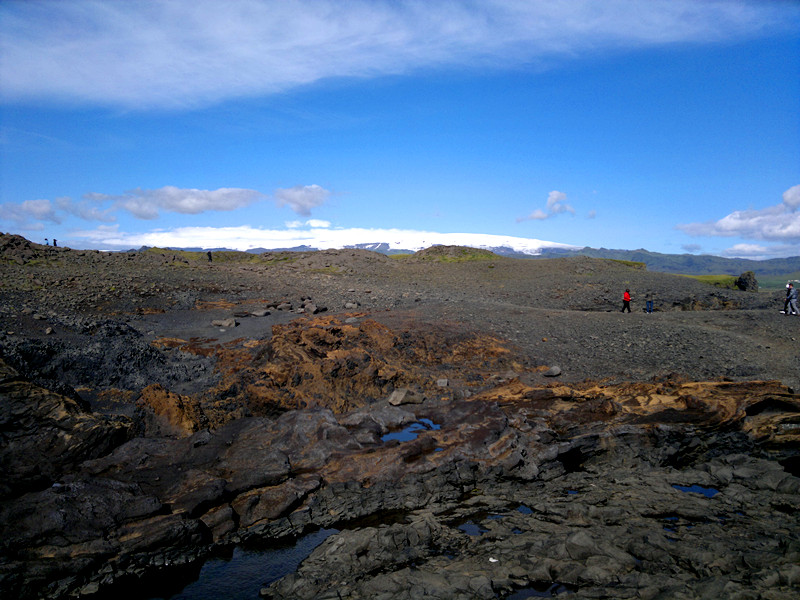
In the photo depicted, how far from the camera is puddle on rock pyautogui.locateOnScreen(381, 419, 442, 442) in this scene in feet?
41.8


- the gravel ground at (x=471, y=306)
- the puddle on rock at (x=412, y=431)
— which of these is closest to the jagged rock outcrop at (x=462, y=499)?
the puddle on rock at (x=412, y=431)

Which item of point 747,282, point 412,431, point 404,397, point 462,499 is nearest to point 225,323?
point 404,397

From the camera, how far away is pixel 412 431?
1322 centimetres

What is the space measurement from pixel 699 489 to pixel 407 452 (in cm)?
597

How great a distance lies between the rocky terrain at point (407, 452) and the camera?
7.50m

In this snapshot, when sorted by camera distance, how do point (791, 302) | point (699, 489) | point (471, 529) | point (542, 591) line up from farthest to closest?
1. point (791, 302)
2. point (699, 489)
3. point (471, 529)
4. point (542, 591)

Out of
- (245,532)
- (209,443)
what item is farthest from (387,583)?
(209,443)

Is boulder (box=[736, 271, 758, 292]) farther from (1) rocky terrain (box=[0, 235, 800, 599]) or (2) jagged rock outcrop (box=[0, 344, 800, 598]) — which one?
(2) jagged rock outcrop (box=[0, 344, 800, 598])

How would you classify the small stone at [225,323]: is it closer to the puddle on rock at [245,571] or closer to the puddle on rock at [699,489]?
the puddle on rock at [245,571]

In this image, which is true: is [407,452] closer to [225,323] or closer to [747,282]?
[225,323]

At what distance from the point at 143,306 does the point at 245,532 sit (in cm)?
1873

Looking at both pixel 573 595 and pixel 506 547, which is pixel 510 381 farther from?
pixel 573 595

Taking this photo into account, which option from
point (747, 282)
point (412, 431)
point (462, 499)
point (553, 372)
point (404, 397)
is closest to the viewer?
point (462, 499)

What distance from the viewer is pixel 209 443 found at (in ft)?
39.2
